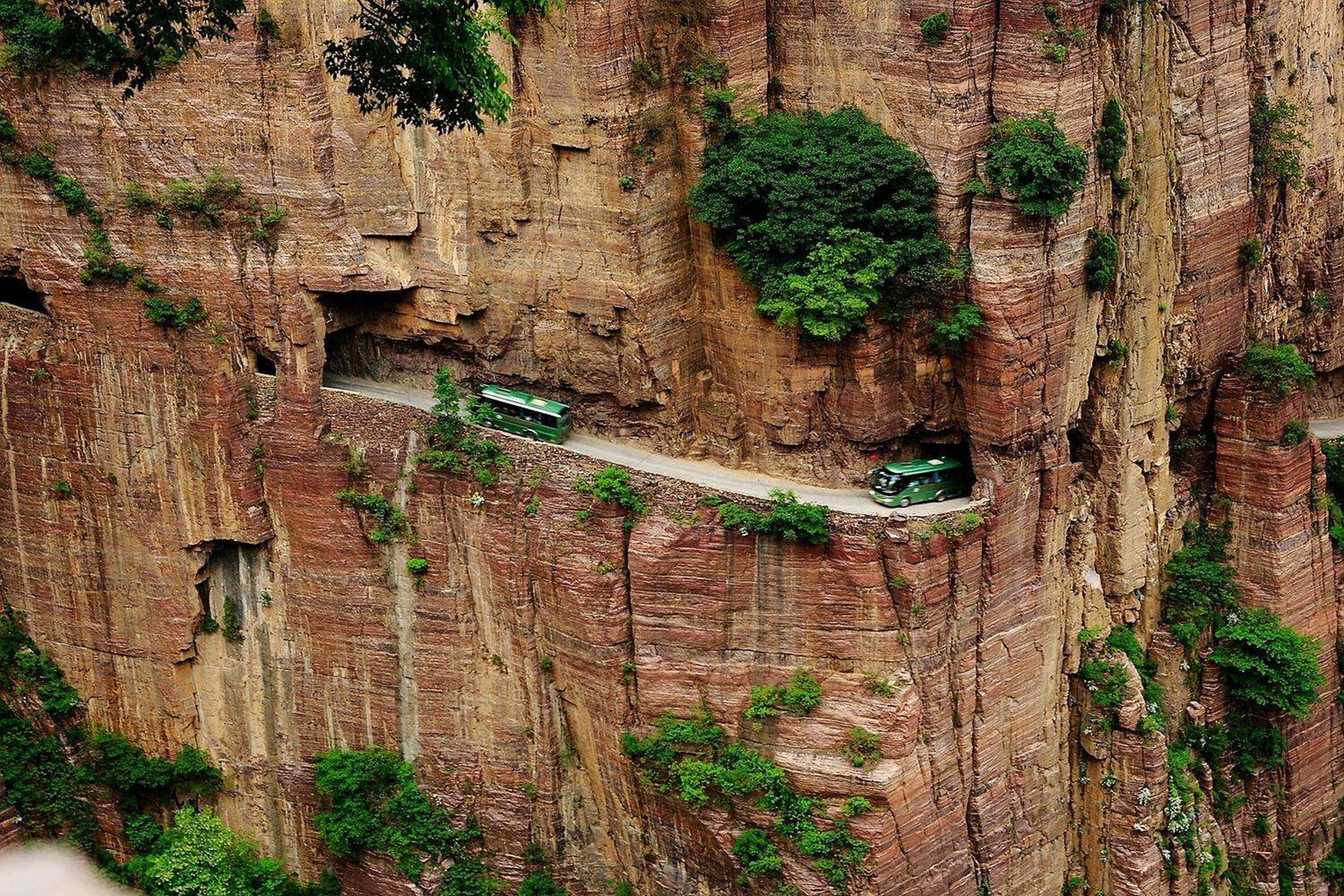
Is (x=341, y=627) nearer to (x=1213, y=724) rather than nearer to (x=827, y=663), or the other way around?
(x=827, y=663)

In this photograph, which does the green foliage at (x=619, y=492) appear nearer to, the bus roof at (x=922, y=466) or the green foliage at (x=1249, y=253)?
the bus roof at (x=922, y=466)

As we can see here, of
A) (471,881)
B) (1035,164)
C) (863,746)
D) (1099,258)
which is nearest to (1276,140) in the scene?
(1099,258)

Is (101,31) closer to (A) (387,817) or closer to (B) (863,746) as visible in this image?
(A) (387,817)

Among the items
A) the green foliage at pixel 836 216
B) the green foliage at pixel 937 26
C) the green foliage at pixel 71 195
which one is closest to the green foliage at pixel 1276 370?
the green foliage at pixel 836 216

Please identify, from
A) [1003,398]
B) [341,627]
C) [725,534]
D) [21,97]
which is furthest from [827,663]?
[21,97]

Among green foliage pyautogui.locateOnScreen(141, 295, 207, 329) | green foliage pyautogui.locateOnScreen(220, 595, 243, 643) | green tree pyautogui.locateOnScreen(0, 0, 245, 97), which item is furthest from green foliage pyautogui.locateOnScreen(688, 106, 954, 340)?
green foliage pyautogui.locateOnScreen(220, 595, 243, 643)

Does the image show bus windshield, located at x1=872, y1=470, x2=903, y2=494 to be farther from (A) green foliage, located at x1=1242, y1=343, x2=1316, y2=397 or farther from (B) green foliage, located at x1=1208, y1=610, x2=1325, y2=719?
(B) green foliage, located at x1=1208, y1=610, x2=1325, y2=719
